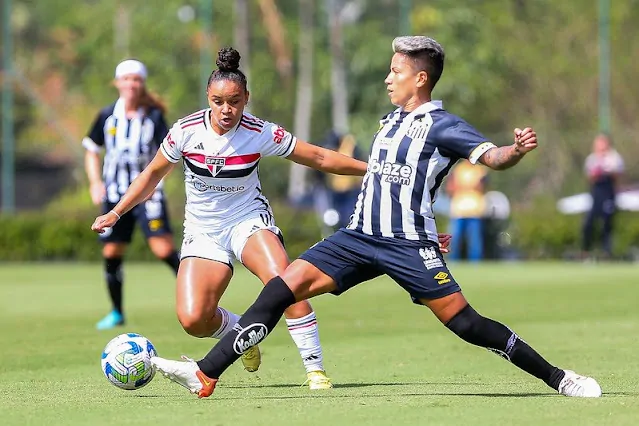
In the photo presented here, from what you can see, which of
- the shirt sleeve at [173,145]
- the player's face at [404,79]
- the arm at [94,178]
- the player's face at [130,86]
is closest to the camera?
the player's face at [404,79]

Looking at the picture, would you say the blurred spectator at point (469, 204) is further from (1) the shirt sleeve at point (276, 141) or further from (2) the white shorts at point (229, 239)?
(1) the shirt sleeve at point (276, 141)

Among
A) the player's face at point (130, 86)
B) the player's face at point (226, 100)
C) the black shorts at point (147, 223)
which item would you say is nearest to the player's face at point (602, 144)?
the black shorts at point (147, 223)

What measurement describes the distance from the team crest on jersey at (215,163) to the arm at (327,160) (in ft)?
1.38

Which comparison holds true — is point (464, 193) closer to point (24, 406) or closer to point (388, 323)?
point (388, 323)

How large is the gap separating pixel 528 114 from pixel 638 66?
522cm

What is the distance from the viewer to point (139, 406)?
715 centimetres

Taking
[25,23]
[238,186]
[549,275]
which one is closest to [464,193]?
[549,275]

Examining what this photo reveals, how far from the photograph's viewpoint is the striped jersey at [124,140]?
40.6ft

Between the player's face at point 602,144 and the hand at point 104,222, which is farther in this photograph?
the player's face at point 602,144

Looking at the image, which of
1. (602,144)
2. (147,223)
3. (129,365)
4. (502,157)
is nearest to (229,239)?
(129,365)

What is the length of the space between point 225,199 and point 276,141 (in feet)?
1.73

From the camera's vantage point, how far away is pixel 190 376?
23.7ft

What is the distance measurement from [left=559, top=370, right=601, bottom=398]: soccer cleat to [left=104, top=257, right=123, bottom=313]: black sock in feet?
20.1

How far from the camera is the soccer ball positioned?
7570mm
